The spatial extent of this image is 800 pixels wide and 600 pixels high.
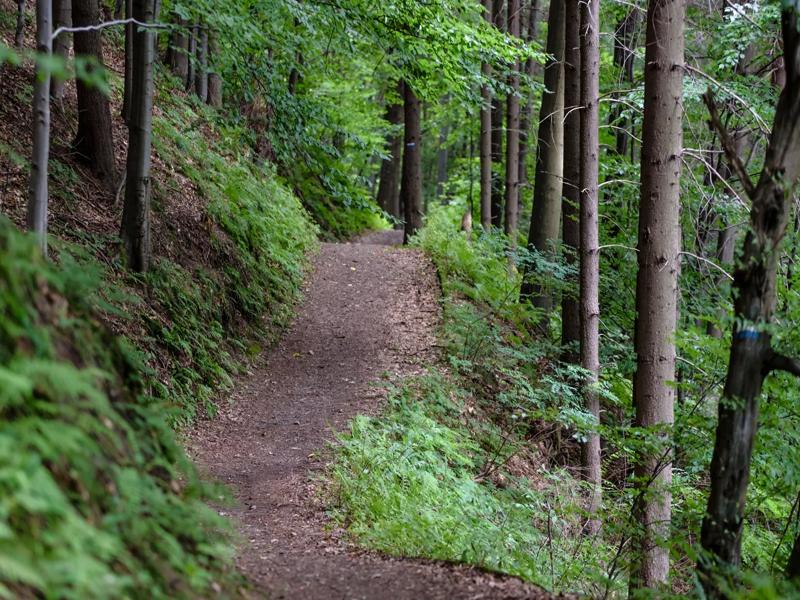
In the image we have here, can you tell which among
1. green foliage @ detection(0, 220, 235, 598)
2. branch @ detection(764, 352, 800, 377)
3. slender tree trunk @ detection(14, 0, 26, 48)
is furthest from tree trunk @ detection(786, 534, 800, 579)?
slender tree trunk @ detection(14, 0, 26, 48)

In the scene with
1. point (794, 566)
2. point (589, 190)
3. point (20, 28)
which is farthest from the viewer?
point (20, 28)

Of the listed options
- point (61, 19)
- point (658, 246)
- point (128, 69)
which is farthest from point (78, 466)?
point (128, 69)

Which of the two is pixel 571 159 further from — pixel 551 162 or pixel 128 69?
pixel 128 69

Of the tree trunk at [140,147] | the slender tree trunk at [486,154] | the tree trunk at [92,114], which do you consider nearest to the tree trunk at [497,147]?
the slender tree trunk at [486,154]

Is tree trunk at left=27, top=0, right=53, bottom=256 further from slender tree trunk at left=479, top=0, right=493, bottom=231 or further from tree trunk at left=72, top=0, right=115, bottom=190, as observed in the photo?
slender tree trunk at left=479, top=0, right=493, bottom=231

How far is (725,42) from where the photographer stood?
33.5ft

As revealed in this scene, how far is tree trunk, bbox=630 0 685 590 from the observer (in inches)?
262

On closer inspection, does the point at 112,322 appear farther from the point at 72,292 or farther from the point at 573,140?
the point at 573,140

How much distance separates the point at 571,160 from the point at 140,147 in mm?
6884

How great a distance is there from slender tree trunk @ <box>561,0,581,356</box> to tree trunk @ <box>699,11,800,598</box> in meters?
7.15

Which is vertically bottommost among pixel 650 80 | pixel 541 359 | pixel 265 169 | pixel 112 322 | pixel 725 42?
pixel 541 359

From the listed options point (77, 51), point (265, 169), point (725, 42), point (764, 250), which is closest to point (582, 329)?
point (725, 42)

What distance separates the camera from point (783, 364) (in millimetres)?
4043

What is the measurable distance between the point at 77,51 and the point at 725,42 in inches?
352
